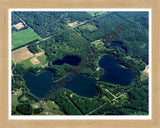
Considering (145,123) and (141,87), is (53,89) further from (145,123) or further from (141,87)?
(145,123)

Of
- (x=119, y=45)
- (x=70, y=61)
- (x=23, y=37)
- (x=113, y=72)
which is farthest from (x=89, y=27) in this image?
(x=113, y=72)

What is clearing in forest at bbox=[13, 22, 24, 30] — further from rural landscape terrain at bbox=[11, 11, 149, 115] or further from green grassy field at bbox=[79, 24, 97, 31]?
green grassy field at bbox=[79, 24, 97, 31]

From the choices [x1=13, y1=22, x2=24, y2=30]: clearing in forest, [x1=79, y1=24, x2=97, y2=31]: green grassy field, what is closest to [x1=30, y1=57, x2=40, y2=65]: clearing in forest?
[x1=13, y1=22, x2=24, y2=30]: clearing in forest

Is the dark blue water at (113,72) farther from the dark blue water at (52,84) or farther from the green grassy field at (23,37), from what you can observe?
the green grassy field at (23,37)

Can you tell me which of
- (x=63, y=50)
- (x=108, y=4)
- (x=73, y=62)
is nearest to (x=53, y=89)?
(x=73, y=62)

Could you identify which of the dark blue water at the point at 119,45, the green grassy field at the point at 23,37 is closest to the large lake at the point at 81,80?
the dark blue water at the point at 119,45

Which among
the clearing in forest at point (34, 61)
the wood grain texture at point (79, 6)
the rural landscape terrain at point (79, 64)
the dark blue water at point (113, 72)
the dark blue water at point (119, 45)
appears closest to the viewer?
the wood grain texture at point (79, 6)
